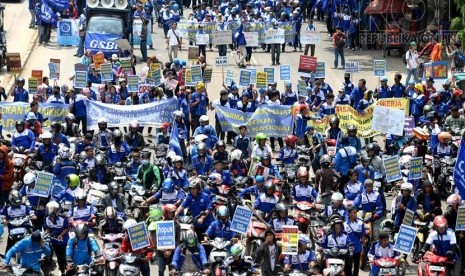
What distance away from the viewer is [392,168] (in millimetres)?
28281

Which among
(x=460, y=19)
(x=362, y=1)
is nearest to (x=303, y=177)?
(x=460, y=19)

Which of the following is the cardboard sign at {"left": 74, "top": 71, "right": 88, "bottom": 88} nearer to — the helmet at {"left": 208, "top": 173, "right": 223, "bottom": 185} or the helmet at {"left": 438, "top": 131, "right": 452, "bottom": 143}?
the helmet at {"left": 208, "top": 173, "right": 223, "bottom": 185}

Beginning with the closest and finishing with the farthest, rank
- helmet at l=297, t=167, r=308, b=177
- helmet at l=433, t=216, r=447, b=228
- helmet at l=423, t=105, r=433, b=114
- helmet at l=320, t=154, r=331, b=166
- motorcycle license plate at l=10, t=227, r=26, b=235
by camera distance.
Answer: helmet at l=433, t=216, r=447, b=228
motorcycle license plate at l=10, t=227, r=26, b=235
helmet at l=297, t=167, r=308, b=177
helmet at l=320, t=154, r=331, b=166
helmet at l=423, t=105, r=433, b=114

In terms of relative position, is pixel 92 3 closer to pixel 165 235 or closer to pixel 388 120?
pixel 388 120

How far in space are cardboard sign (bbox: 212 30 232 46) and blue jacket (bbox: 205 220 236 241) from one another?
22.5 meters

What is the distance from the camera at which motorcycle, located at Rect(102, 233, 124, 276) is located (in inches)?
937

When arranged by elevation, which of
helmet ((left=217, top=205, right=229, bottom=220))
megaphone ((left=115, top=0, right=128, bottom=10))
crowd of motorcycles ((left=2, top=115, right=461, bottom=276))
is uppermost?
megaphone ((left=115, top=0, right=128, bottom=10))

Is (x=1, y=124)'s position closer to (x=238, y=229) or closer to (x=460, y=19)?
(x=238, y=229)

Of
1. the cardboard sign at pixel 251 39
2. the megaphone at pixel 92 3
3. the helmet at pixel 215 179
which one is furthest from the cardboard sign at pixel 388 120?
the megaphone at pixel 92 3

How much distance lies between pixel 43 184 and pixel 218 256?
5227mm

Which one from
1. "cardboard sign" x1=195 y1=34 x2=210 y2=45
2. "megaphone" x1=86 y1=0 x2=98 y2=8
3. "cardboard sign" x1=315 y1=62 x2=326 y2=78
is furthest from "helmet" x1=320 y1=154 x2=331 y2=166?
"megaphone" x1=86 y1=0 x2=98 y2=8

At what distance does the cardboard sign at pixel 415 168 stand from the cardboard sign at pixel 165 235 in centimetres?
624

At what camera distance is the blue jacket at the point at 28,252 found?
23797 mm

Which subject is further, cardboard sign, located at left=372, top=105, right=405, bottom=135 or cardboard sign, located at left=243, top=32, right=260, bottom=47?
cardboard sign, located at left=243, top=32, right=260, bottom=47
